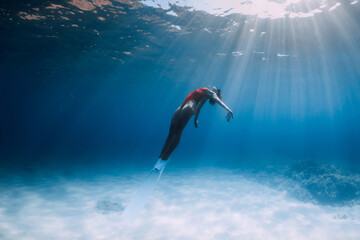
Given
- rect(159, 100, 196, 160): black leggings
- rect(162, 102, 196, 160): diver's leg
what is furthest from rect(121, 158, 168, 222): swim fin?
rect(162, 102, 196, 160): diver's leg

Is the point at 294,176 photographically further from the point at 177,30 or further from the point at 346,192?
the point at 177,30

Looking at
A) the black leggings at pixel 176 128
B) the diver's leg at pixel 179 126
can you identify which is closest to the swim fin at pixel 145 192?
the black leggings at pixel 176 128

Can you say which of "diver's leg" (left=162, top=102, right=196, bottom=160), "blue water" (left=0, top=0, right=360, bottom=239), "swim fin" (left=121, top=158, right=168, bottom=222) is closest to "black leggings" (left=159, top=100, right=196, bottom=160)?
"diver's leg" (left=162, top=102, right=196, bottom=160)

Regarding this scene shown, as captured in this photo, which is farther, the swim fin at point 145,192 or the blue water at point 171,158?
the blue water at point 171,158

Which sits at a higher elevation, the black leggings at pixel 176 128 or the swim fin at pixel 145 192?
the black leggings at pixel 176 128

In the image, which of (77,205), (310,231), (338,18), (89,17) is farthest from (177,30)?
(310,231)

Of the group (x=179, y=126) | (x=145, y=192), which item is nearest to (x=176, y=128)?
(x=179, y=126)

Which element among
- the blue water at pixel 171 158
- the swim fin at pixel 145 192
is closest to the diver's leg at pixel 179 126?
the swim fin at pixel 145 192

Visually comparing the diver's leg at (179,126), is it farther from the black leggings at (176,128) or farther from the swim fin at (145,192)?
the swim fin at (145,192)

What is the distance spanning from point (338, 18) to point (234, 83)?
75.6 feet

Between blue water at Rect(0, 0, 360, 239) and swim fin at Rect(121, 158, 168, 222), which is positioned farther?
blue water at Rect(0, 0, 360, 239)

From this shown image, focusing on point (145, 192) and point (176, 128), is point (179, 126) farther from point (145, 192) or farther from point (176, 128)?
point (145, 192)

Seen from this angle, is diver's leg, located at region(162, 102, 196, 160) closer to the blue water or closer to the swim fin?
the swim fin

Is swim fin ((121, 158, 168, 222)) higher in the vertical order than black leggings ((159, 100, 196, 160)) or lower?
lower
